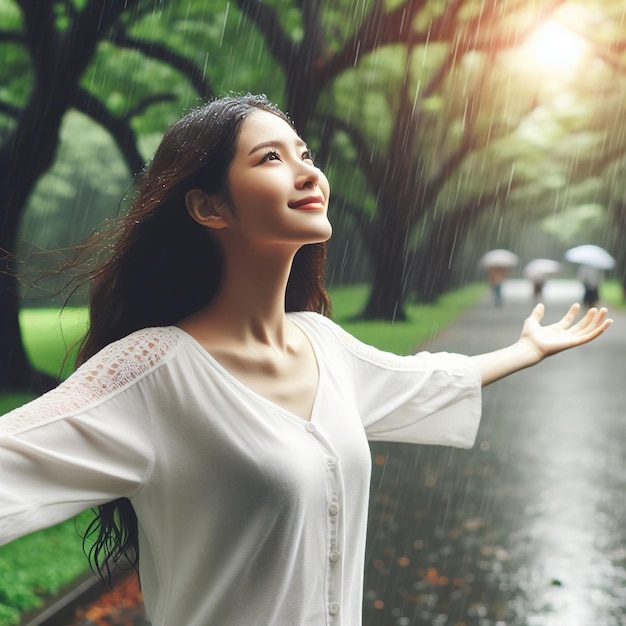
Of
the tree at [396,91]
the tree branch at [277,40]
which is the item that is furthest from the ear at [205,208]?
the tree branch at [277,40]

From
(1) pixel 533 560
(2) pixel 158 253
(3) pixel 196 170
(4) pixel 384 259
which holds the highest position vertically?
(3) pixel 196 170

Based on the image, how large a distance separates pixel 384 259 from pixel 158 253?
1816 centimetres

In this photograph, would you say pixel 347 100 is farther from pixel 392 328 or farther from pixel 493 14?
pixel 493 14

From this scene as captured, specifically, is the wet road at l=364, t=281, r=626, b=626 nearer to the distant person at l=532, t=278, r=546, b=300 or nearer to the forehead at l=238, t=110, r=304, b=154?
the forehead at l=238, t=110, r=304, b=154

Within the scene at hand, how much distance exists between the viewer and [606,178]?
1230 inches

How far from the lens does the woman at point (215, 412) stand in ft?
5.70

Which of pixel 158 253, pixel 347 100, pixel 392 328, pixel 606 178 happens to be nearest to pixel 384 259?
pixel 392 328

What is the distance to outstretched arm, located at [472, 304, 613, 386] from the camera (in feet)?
7.91

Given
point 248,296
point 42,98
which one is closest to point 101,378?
point 248,296

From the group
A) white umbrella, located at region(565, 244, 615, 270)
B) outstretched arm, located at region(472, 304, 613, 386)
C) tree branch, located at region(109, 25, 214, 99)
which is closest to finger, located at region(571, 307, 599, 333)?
outstretched arm, located at region(472, 304, 613, 386)

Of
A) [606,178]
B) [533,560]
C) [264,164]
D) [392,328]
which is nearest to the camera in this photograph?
[264,164]

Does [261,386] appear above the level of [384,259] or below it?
above

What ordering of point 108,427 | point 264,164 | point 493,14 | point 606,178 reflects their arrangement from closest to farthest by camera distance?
point 108,427, point 264,164, point 493,14, point 606,178

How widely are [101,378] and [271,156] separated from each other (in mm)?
578
